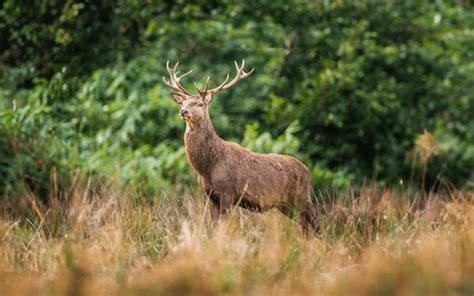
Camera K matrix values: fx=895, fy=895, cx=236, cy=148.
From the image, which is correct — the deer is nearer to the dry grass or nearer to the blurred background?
the dry grass

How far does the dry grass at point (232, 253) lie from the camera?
4.28 m

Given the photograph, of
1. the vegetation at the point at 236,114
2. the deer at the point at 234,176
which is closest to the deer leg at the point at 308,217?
the deer at the point at 234,176

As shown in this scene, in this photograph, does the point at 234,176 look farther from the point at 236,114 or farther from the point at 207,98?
the point at 236,114

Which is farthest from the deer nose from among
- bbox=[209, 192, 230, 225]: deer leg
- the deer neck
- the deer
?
bbox=[209, 192, 230, 225]: deer leg

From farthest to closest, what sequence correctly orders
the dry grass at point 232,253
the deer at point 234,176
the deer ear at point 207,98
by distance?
the deer ear at point 207,98, the deer at point 234,176, the dry grass at point 232,253

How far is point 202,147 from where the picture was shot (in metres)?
6.54

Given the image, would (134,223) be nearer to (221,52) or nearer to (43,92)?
(43,92)

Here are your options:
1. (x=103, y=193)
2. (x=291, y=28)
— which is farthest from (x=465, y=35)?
(x=103, y=193)

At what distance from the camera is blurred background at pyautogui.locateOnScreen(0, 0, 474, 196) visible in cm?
1093

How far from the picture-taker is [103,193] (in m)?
7.40

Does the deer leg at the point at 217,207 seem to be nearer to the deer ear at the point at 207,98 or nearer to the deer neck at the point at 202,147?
the deer neck at the point at 202,147

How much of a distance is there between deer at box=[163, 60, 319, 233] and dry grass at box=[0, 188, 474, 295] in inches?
5.4

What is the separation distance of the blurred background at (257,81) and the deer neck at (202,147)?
3480 mm

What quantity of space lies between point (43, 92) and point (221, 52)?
Answer: 278cm
